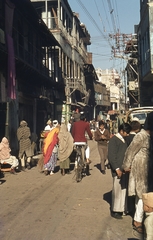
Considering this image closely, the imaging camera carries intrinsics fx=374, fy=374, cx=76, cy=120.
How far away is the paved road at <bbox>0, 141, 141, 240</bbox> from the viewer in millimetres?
5602

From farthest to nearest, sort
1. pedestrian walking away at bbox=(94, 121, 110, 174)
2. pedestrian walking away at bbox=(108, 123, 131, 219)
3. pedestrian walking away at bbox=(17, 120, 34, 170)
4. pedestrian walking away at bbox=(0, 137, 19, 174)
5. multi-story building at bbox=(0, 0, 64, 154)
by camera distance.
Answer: multi-story building at bbox=(0, 0, 64, 154) < pedestrian walking away at bbox=(17, 120, 34, 170) < pedestrian walking away at bbox=(94, 121, 110, 174) < pedestrian walking away at bbox=(0, 137, 19, 174) < pedestrian walking away at bbox=(108, 123, 131, 219)

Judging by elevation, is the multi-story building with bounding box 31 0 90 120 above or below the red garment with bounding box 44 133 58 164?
above

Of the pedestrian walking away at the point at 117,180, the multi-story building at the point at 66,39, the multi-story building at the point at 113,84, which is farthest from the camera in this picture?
the multi-story building at the point at 113,84

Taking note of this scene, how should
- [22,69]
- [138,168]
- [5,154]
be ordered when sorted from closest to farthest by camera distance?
1. [138,168]
2. [5,154]
3. [22,69]

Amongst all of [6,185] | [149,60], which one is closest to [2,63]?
[6,185]

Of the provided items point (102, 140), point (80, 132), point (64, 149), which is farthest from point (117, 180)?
point (102, 140)

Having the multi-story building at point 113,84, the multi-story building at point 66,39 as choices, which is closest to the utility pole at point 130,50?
the multi-story building at point 66,39

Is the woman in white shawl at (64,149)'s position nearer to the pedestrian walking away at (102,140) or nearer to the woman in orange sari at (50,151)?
the woman in orange sari at (50,151)

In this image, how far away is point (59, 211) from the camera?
695 cm

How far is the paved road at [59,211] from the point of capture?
18.4 feet

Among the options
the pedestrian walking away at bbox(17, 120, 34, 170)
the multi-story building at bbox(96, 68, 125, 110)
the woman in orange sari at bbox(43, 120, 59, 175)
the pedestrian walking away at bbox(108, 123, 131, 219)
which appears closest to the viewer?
the pedestrian walking away at bbox(108, 123, 131, 219)

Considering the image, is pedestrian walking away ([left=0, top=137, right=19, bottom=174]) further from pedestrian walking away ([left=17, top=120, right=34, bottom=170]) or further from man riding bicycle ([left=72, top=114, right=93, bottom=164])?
man riding bicycle ([left=72, top=114, right=93, bottom=164])

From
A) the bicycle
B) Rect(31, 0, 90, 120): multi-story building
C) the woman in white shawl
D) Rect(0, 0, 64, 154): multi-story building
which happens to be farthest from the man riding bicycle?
Rect(31, 0, 90, 120): multi-story building

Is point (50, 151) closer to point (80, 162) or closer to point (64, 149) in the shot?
point (64, 149)
